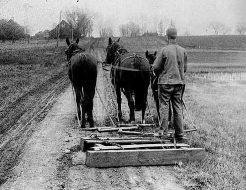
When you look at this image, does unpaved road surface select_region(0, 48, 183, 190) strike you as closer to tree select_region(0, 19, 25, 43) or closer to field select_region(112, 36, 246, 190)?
field select_region(112, 36, 246, 190)

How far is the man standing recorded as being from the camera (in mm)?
7742

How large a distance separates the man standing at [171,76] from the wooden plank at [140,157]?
941mm

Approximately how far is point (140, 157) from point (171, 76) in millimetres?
1879

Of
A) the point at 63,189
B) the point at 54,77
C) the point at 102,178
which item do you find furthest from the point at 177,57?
the point at 54,77

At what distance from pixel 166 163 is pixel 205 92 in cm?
1259

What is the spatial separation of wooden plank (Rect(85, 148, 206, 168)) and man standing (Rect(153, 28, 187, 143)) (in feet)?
3.09

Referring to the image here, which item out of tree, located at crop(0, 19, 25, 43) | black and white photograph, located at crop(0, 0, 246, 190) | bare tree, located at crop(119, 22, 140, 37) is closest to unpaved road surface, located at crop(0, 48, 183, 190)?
black and white photograph, located at crop(0, 0, 246, 190)

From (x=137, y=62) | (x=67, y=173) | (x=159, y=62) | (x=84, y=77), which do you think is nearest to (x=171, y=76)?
(x=159, y=62)

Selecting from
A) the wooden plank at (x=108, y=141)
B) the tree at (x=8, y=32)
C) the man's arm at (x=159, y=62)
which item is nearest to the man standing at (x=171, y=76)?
the man's arm at (x=159, y=62)

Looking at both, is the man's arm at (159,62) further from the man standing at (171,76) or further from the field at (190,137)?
the field at (190,137)

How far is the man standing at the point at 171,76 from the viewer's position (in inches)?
305

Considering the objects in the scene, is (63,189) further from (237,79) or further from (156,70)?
(237,79)

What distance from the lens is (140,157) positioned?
273 inches

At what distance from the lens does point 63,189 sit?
19.4 ft
